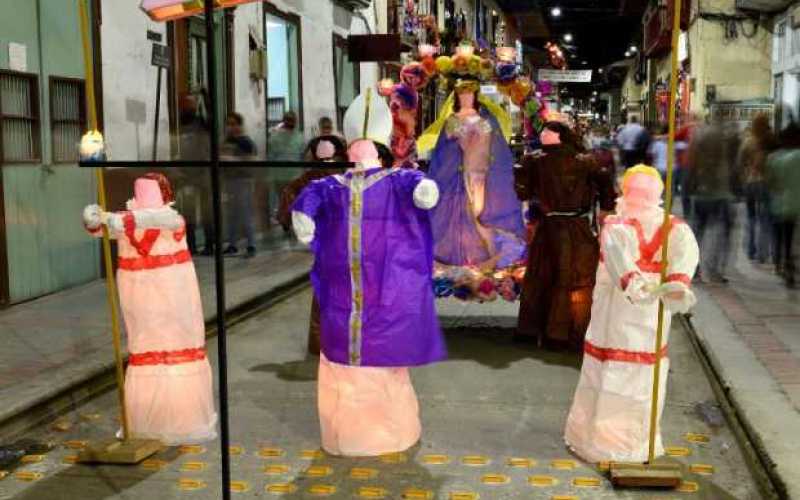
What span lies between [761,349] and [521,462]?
298cm

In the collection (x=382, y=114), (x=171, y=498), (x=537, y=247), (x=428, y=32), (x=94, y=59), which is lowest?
(x=171, y=498)

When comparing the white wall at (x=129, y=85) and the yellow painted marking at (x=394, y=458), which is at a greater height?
the white wall at (x=129, y=85)

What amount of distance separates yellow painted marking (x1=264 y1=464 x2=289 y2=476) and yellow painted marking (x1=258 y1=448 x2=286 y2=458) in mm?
158

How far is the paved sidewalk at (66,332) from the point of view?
6.03 meters

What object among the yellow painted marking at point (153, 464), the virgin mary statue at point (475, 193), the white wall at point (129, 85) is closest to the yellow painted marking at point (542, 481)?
the yellow painted marking at point (153, 464)

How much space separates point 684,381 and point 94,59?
6.60 m

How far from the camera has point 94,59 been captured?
9.79m

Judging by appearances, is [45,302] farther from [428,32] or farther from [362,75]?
[428,32]

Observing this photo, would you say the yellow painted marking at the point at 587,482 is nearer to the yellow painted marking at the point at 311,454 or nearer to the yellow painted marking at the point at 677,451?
the yellow painted marking at the point at 677,451

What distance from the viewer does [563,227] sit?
23.5 feet

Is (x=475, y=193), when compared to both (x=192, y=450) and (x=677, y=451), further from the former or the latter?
(x=192, y=450)

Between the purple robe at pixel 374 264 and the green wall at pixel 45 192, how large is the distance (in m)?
4.94

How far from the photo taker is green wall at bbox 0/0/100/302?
877 centimetres

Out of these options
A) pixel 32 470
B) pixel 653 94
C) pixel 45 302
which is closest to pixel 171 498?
pixel 32 470
